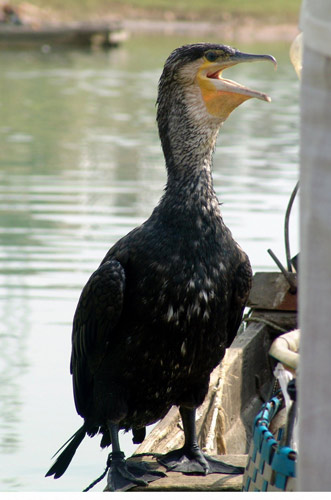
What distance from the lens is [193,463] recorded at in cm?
314

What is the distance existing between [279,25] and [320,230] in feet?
167

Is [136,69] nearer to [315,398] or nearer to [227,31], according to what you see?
[227,31]

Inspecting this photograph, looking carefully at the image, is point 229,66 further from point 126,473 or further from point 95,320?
point 126,473

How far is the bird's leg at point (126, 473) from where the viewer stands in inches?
115

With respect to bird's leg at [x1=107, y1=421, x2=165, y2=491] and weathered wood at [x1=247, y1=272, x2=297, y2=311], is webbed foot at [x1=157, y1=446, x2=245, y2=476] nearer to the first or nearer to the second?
bird's leg at [x1=107, y1=421, x2=165, y2=491]

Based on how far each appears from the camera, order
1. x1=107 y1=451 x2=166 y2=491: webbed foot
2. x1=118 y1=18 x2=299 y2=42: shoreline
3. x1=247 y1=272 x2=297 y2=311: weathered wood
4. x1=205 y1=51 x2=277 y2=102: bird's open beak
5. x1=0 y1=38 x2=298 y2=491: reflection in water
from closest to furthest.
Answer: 1. x1=107 y1=451 x2=166 y2=491: webbed foot
2. x1=205 y1=51 x2=277 y2=102: bird's open beak
3. x1=247 y1=272 x2=297 y2=311: weathered wood
4. x1=0 y1=38 x2=298 y2=491: reflection in water
5. x1=118 y1=18 x2=299 y2=42: shoreline

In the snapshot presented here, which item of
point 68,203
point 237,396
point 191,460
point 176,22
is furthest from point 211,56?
point 176,22

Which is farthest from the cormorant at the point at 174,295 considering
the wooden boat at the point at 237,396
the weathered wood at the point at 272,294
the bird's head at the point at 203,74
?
the weathered wood at the point at 272,294

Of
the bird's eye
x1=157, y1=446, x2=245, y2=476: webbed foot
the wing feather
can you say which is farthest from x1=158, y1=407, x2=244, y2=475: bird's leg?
the bird's eye

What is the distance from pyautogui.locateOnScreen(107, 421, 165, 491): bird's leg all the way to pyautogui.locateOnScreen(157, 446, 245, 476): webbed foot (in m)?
0.10

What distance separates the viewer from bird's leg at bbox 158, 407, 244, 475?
3.10m

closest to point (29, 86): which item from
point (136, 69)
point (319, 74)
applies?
point (136, 69)

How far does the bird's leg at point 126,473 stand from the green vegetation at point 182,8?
50433 millimetres

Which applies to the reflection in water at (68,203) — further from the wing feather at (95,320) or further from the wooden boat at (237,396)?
the wing feather at (95,320)
